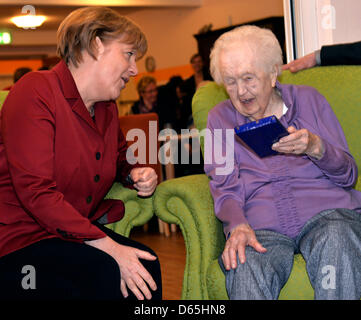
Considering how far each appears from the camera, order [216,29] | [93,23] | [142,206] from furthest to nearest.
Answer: [216,29] < [142,206] < [93,23]

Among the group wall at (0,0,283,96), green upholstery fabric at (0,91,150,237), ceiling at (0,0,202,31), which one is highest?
ceiling at (0,0,202,31)

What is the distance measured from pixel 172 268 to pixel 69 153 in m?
2.20

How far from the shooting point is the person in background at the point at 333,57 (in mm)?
2236

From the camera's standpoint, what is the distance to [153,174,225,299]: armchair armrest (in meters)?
1.90

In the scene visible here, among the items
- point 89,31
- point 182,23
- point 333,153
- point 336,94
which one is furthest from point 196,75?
point 89,31

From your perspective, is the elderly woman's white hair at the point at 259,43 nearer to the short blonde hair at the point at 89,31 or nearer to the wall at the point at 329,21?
the short blonde hair at the point at 89,31

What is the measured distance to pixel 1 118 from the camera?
154 centimetres

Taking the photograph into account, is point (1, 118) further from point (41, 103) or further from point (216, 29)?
point (216, 29)

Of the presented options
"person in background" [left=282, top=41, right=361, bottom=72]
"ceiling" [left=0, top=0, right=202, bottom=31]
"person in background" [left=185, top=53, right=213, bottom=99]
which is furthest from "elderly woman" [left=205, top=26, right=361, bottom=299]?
"ceiling" [left=0, top=0, right=202, bottom=31]

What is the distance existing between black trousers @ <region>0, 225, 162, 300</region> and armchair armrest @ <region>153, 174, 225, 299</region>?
0.43m

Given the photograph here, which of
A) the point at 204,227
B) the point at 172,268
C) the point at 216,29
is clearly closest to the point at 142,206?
the point at 204,227

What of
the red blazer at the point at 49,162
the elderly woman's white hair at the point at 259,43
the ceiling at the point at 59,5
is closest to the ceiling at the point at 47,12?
the ceiling at the point at 59,5

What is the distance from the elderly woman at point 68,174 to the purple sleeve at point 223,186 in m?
0.28

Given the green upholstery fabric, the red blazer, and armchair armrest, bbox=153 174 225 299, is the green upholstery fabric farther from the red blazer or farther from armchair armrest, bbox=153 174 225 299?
the red blazer
